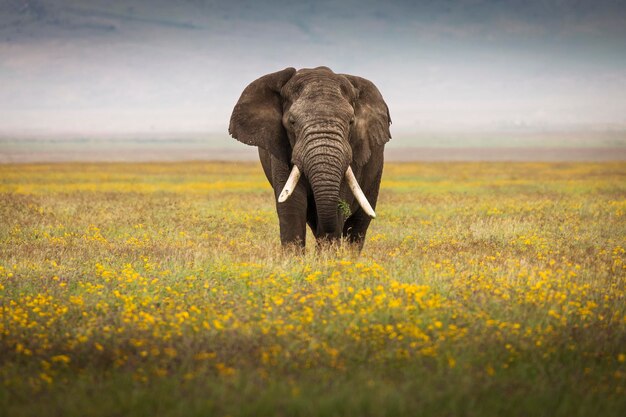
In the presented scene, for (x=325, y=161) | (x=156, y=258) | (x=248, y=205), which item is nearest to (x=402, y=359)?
(x=325, y=161)

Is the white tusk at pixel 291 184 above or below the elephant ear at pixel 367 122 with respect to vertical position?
below

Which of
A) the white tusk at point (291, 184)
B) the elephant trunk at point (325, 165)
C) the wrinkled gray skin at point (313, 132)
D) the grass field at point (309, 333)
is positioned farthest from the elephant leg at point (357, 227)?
the elephant trunk at point (325, 165)

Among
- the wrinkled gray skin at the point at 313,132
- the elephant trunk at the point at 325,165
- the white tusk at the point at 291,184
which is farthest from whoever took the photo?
the white tusk at the point at 291,184

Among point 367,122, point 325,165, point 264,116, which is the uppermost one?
point 264,116

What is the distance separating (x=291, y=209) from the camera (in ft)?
43.8

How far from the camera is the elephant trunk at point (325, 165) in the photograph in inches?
473

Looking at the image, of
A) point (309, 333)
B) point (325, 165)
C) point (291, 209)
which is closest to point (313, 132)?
point (325, 165)

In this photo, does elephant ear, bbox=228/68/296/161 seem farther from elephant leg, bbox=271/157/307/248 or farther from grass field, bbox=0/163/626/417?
grass field, bbox=0/163/626/417

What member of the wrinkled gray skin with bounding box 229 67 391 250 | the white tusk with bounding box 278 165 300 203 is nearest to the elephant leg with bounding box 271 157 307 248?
the wrinkled gray skin with bounding box 229 67 391 250

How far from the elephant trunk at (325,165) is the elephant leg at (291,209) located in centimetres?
95

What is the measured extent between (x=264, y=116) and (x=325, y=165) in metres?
1.87

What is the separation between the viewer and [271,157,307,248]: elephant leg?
1323 centimetres

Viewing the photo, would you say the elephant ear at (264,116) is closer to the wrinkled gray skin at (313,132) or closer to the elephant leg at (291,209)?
the wrinkled gray skin at (313,132)

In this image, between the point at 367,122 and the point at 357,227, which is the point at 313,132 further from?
the point at 357,227
